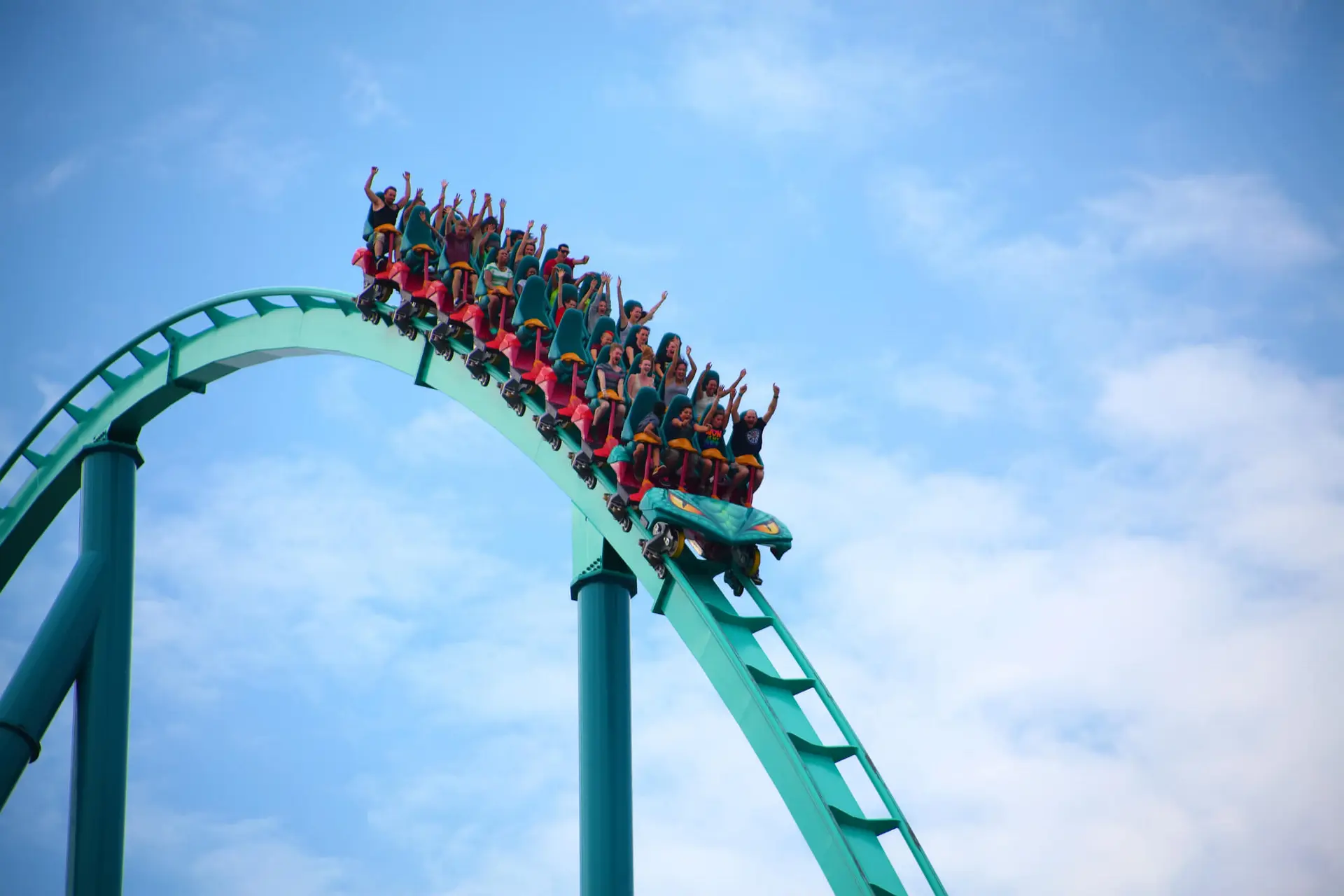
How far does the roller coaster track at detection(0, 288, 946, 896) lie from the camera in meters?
8.51

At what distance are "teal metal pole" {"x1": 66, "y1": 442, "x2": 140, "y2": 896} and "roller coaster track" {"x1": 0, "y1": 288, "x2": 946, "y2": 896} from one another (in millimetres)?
383

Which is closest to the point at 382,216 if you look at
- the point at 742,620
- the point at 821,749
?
the point at 742,620

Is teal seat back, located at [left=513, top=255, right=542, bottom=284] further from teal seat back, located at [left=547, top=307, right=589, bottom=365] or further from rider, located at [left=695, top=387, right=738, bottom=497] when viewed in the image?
rider, located at [left=695, top=387, right=738, bottom=497]

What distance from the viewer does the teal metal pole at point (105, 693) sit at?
1220cm

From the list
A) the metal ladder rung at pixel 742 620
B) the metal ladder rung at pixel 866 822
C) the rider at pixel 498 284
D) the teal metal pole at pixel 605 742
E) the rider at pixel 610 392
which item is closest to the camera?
the metal ladder rung at pixel 866 822

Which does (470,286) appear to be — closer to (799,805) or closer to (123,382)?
(123,382)

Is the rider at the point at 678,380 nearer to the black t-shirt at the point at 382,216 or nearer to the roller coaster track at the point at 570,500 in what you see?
the roller coaster track at the point at 570,500

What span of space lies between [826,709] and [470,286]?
14.7 ft

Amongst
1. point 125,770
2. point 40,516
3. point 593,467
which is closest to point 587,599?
point 593,467

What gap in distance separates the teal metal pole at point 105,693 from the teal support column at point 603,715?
12.9 ft

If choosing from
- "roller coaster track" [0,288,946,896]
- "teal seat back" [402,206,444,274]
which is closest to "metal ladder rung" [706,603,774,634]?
"roller coaster track" [0,288,946,896]

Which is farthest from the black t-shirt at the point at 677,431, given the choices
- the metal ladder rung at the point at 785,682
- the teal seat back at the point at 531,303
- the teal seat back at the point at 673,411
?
the metal ladder rung at the point at 785,682

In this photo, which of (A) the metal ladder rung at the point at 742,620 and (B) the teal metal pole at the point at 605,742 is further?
(B) the teal metal pole at the point at 605,742

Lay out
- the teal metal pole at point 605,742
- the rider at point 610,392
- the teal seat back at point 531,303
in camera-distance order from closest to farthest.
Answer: the teal metal pole at point 605,742, the rider at point 610,392, the teal seat back at point 531,303
